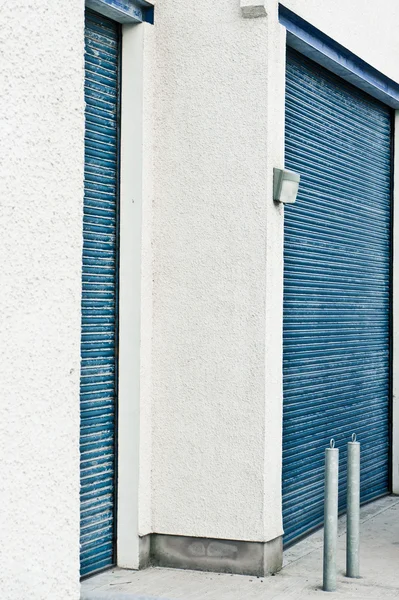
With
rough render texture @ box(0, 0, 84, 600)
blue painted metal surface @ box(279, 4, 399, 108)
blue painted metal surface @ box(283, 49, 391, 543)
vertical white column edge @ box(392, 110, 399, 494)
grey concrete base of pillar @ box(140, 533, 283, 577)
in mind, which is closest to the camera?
rough render texture @ box(0, 0, 84, 600)

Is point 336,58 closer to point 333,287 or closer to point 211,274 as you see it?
point 333,287

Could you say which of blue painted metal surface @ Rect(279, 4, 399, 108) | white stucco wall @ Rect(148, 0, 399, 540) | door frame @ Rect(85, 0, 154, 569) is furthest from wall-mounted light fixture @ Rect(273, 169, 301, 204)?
blue painted metal surface @ Rect(279, 4, 399, 108)

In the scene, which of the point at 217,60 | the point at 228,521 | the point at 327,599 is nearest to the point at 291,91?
→ the point at 217,60

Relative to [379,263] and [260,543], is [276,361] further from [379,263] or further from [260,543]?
[379,263]

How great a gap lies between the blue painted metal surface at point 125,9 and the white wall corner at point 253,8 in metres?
0.62

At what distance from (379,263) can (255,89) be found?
3.68m

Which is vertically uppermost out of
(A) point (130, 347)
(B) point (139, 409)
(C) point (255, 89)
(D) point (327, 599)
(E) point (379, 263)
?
(C) point (255, 89)

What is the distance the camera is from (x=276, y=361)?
653cm

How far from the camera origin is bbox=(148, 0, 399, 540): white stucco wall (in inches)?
251

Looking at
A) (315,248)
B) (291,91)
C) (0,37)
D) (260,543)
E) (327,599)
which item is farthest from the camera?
(315,248)

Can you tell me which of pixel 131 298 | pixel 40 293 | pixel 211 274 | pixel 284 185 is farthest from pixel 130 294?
pixel 40 293

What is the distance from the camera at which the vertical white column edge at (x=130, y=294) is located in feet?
20.8

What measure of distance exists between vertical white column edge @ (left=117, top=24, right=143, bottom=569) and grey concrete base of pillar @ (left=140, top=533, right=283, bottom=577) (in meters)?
0.21

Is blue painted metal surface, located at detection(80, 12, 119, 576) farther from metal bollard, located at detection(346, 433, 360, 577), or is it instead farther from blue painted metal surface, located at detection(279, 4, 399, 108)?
metal bollard, located at detection(346, 433, 360, 577)
